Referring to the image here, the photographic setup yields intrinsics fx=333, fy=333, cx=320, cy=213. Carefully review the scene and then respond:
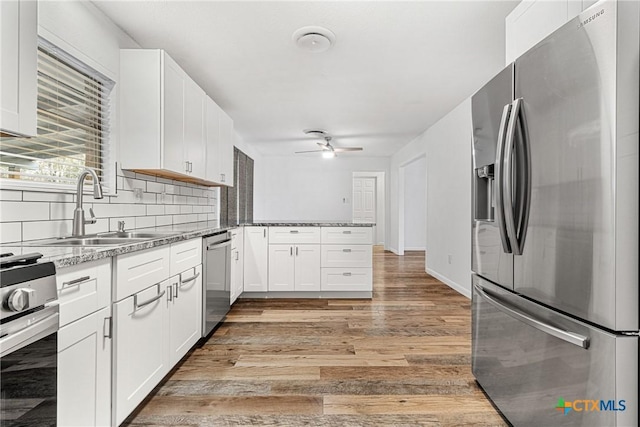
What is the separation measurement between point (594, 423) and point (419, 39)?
8.08ft

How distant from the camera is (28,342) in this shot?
3.17 ft

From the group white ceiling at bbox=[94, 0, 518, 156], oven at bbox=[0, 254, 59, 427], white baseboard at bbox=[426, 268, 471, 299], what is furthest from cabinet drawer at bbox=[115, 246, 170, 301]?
white baseboard at bbox=[426, 268, 471, 299]

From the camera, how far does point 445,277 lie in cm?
485

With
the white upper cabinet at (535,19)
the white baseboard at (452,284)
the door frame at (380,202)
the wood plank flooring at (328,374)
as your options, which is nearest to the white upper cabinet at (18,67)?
Answer: the wood plank flooring at (328,374)

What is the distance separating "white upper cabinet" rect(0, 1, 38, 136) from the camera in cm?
123

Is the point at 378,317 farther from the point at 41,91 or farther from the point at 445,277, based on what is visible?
the point at 41,91

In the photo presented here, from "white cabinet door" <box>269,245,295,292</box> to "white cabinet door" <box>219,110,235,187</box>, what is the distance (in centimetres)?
98

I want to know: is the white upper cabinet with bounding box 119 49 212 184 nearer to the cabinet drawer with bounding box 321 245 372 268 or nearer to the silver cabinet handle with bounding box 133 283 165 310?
the silver cabinet handle with bounding box 133 283 165 310

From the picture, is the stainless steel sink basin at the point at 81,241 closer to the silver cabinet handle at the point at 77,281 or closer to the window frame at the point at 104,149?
the window frame at the point at 104,149

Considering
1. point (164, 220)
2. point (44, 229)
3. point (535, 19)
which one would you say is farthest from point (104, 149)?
point (535, 19)

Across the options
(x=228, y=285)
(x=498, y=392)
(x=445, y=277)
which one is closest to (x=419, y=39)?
(x=498, y=392)

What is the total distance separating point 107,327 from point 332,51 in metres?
2.44

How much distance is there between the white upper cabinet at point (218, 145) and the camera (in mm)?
3281

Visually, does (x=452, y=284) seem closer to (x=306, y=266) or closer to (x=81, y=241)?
(x=306, y=266)
